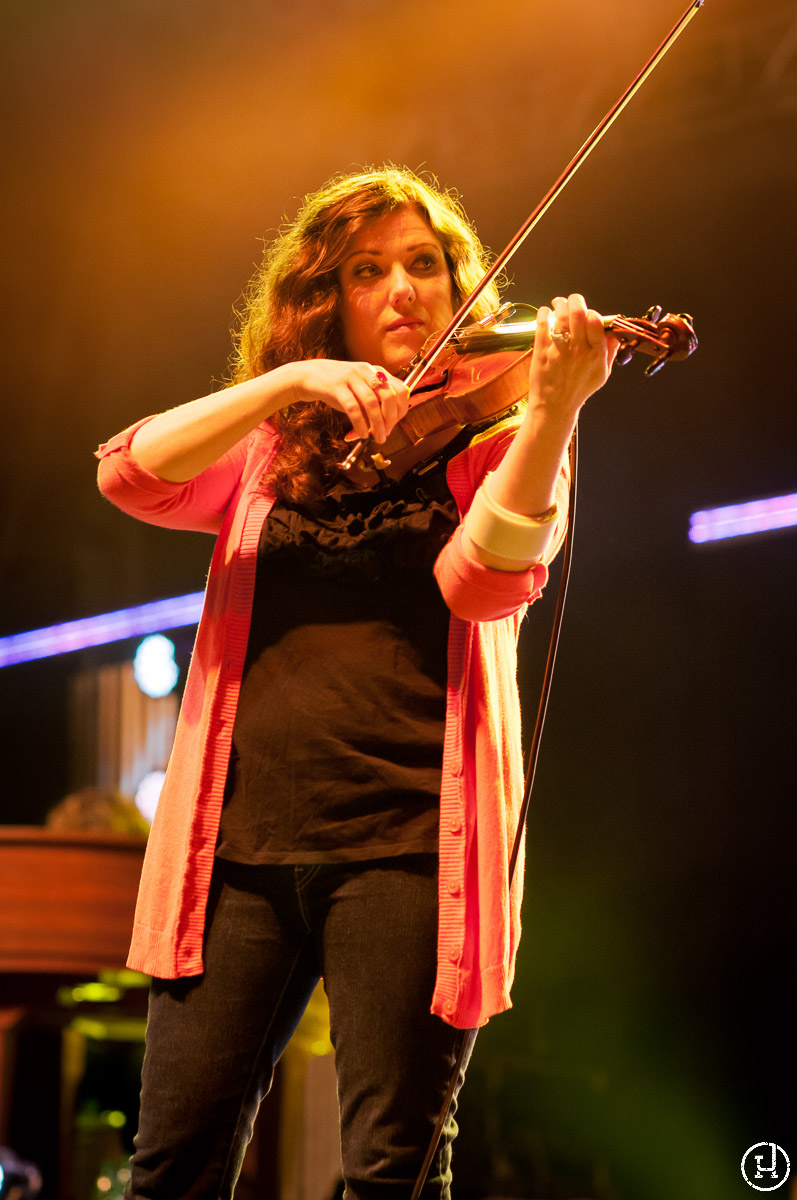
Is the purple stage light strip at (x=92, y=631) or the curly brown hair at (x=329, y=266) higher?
the purple stage light strip at (x=92, y=631)

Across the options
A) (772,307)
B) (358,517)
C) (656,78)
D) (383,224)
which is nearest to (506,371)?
(358,517)

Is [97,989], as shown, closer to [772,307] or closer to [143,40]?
[143,40]

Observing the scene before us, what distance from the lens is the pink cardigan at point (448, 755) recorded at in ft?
3.62

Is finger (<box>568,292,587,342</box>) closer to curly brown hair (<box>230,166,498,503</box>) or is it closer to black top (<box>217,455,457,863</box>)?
black top (<box>217,455,457,863</box>)

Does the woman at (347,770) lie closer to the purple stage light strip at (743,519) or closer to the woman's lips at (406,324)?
the woman's lips at (406,324)

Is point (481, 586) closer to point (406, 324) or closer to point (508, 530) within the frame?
point (508, 530)

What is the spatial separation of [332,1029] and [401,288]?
0.90m

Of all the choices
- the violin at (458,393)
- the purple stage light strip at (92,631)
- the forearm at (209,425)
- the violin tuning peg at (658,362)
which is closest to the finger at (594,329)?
the violin tuning peg at (658,362)

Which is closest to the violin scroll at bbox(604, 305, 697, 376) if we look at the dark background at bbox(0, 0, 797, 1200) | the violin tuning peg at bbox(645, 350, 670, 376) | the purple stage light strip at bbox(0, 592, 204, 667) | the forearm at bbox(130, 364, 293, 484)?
the violin tuning peg at bbox(645, 350, 670, 376)

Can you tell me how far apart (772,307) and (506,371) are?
10.8 ft

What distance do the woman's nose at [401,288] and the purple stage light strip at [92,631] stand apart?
6.10m

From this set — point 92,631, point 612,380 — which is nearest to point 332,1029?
point 612,380

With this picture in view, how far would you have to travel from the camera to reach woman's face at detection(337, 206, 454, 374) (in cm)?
144

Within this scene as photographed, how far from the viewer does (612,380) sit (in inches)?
187
